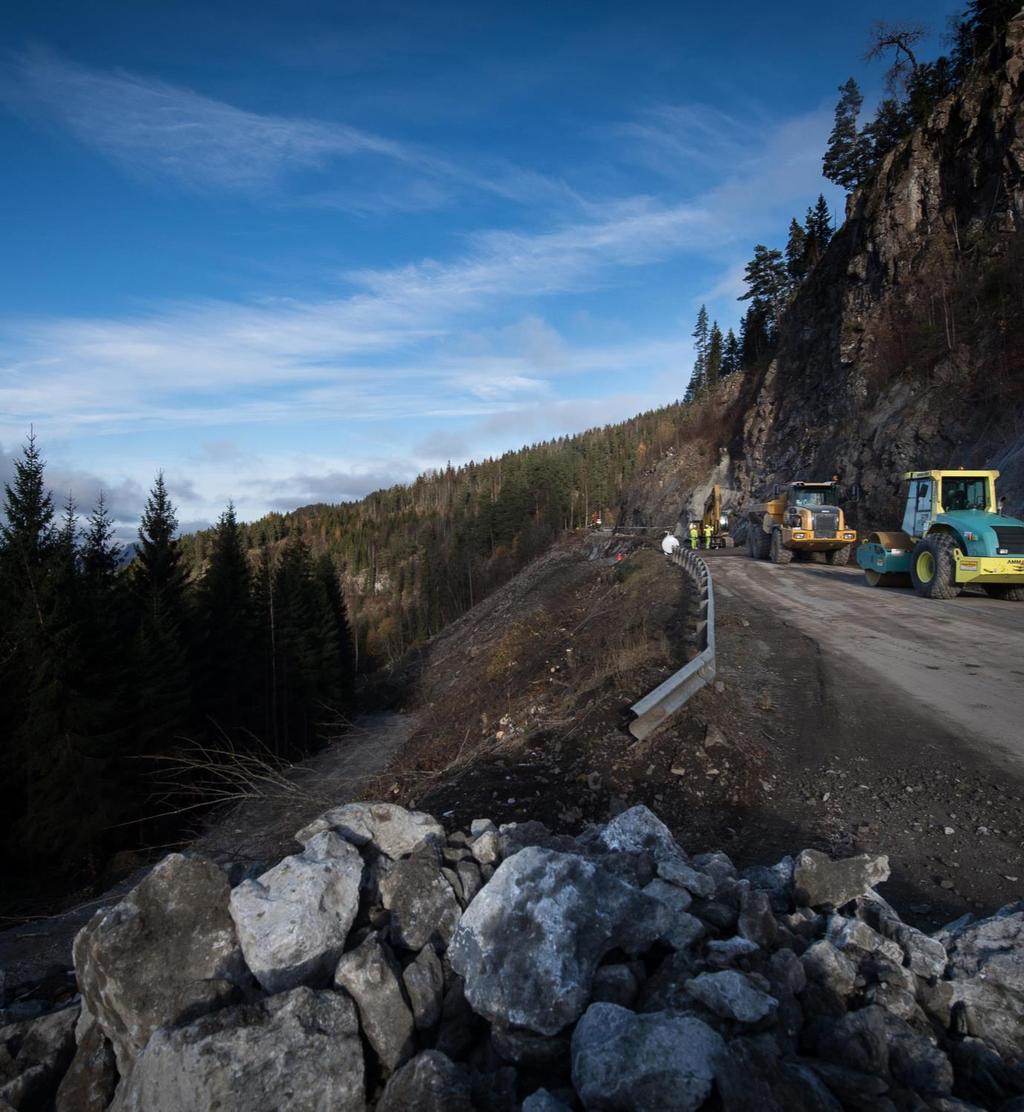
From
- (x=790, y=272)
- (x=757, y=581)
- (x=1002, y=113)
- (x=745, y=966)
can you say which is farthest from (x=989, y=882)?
(x=790, y=272)

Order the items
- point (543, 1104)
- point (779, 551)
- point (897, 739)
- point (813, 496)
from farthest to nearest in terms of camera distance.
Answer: point (813, 496) → point (779, 551) → point (897, 739) → point (543, 1104)

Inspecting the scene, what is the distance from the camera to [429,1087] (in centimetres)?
212

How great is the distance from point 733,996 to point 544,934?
73cm

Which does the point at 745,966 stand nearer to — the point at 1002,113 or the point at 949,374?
the point at 949,374

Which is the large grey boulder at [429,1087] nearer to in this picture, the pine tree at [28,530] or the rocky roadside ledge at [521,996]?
the rocky roadside ledge at [521,996]

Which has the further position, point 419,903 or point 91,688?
point 91,688

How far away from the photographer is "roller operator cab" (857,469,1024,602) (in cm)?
1298

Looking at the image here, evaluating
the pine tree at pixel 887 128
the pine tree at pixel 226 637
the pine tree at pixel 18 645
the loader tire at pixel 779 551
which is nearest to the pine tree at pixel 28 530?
the pine tree at pixel 18 645

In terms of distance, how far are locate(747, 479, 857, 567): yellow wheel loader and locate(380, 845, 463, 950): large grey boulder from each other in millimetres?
22986

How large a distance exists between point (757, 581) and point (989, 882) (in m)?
15.1

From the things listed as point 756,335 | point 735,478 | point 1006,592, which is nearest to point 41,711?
point 1006,592

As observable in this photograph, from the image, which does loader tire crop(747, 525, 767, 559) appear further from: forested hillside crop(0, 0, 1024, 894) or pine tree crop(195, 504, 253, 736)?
pine tree crop(195, 504, 253, 736)

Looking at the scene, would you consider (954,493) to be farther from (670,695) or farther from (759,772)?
(759,772)

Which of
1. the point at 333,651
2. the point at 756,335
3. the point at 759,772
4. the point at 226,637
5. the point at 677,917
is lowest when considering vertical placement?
the point at 333,651
